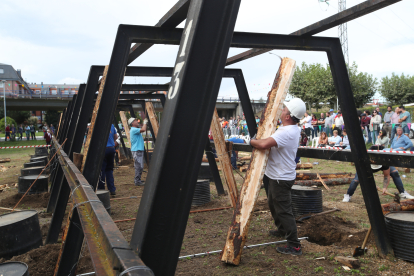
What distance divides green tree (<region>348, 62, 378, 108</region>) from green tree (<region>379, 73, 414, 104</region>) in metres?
6.09

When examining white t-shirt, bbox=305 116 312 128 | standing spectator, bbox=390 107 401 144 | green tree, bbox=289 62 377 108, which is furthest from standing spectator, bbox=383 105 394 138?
green tree, bbox=289 62 377 108

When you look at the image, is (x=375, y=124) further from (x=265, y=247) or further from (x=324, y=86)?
(x=324, y=86)

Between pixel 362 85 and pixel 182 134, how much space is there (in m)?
53.4

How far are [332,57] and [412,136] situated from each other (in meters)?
18.1

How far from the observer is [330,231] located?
529cm

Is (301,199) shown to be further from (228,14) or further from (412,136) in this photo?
(412,136)

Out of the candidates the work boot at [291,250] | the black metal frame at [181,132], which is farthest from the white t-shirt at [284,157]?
the black metal frame at [181,132]

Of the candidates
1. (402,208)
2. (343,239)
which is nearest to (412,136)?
(402,208)

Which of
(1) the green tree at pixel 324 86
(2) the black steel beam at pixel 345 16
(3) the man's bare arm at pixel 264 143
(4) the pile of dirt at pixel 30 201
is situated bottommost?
(4) the pile of dirt at pixel 30 201

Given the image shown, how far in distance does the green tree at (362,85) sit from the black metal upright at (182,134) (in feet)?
167

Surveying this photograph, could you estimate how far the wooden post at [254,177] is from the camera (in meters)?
4.09

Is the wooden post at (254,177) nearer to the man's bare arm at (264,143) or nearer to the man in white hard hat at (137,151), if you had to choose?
the man's bare arm at (264,143)

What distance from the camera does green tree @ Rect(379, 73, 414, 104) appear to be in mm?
52912

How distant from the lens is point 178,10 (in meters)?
3.00
